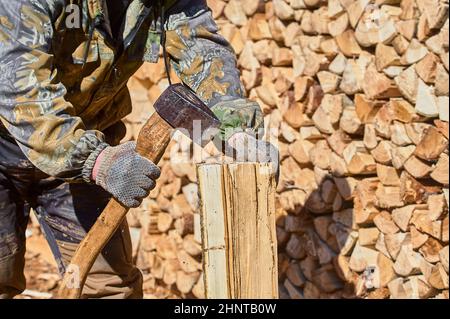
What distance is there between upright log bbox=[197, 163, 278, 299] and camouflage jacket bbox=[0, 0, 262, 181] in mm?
356

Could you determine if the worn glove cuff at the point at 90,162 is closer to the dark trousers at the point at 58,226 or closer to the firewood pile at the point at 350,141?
the dark trousers at the point at 58,226

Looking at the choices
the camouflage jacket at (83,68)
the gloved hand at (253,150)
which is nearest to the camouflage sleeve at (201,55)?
the camouflage jacket at (83,68)

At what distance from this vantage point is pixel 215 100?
3.43m

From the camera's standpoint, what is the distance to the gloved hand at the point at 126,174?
297cm

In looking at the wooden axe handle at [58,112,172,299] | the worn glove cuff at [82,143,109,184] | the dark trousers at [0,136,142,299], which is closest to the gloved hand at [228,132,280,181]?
the wooden axe handle at [58,112,172,299]

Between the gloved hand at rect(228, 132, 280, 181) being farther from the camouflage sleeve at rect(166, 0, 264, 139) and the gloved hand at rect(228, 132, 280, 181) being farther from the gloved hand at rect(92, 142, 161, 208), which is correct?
the gloved hand at rect(92, 142, 161, 208)

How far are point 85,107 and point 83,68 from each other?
21cm

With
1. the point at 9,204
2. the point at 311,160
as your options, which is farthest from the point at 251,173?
the point at 311,160

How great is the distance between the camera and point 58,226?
3.88 m

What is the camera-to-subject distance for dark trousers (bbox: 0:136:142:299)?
12.4 ft

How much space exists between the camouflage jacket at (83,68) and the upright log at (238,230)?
0.36 meters

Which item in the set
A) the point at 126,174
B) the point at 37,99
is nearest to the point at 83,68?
the point at 37,99
